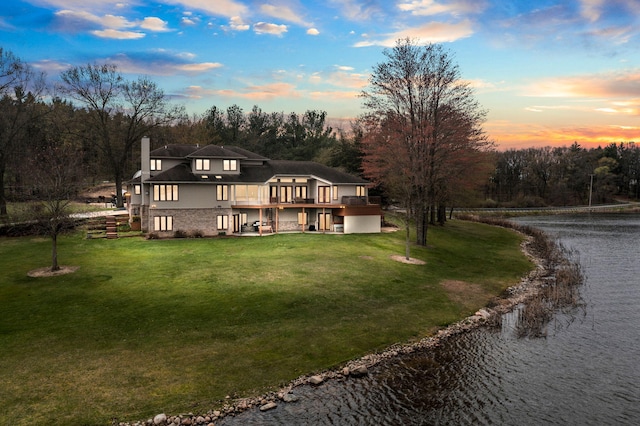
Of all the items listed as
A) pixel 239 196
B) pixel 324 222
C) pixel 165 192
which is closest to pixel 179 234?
pixel 165 192

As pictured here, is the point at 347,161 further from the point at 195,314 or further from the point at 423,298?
the point at 195,314

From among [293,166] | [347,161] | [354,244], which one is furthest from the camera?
[347,161]

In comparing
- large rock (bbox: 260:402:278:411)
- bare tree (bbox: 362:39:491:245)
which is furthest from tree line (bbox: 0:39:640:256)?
large rock (bbox: 260:402:278:411)

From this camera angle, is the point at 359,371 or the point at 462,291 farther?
the point at 462,291

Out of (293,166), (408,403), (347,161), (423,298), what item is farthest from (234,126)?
(408,403)

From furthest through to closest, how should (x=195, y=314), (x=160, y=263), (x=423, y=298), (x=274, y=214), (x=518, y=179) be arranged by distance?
1. (x=518, y=179)
2. (x=274, y=214)
3. (x=160, y=263)
4. (x=423, y=298)
5. (x=195, y=314)

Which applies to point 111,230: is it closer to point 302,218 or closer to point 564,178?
point 302,218

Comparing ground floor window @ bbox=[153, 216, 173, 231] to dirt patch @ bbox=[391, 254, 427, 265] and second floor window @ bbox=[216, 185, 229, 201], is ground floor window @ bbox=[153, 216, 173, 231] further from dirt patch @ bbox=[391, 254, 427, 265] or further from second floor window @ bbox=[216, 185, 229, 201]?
dirt patch @ bbox=[391, 254, 427, 265]
